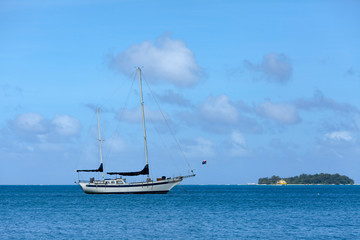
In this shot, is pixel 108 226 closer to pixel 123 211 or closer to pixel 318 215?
pixel 123 211

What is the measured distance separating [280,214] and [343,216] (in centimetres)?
860

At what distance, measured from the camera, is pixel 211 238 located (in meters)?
50.6

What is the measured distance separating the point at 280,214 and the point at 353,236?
81.4 ft

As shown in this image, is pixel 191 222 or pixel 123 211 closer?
pixel 191 222

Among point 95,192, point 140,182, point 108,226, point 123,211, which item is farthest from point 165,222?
point 95,192

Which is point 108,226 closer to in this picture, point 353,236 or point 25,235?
point 25,235

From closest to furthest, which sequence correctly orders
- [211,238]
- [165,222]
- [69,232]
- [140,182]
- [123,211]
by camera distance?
1. [211,238]
2. [69,232]
3. [165,222]
4. [123,211]
5. [140,182]

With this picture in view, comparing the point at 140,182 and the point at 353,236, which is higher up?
the point at 140,182

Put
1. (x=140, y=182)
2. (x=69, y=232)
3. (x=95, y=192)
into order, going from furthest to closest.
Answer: (x=95, y=192), (x=140, y=182), (x=69, y=232)

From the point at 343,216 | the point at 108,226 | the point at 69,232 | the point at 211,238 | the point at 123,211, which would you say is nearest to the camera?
the point at 211,238

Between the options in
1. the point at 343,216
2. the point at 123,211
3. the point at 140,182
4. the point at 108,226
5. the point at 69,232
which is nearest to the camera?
the point at 69,232

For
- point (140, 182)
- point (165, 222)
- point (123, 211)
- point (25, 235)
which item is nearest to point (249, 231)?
point (165, 222)

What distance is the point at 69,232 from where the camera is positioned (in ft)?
180

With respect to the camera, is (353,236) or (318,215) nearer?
(353,236)
